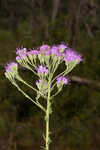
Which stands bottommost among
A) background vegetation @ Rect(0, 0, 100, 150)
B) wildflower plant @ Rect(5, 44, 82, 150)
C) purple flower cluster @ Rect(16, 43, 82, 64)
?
wildflower plant @ Rect(5, 44, 82, 150)

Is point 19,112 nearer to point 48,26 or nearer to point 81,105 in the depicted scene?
point 81,105

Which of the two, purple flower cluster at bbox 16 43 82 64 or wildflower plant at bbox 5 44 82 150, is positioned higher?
purple flower cluster at bbox 16 43 82 64

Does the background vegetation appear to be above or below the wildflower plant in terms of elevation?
above

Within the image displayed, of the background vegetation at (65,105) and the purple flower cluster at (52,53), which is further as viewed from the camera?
the background vegetation at (65,105)

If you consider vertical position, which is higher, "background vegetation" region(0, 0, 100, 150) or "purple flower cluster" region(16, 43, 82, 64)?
"background vegetation" region(0, 0, 100, 150)

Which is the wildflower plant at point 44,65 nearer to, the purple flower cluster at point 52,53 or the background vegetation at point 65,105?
the purple flower cluster at point 52,53

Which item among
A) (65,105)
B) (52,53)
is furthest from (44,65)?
(65,105)

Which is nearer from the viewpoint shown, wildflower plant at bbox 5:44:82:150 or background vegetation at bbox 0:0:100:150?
wildflower plant at bbox 5:44:82:150

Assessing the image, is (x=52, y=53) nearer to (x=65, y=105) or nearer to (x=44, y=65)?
(x=44, y=65)

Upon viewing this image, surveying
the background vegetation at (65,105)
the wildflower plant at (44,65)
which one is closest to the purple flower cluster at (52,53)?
the wildflower plant at (44,65)

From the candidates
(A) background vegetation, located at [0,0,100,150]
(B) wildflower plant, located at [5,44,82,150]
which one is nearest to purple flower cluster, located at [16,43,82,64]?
(B) wildflower plant, located at [5,44,82,150]

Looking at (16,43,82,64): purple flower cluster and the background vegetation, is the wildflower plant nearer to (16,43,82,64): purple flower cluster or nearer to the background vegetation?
(16,43,82,64): purple flower cluster

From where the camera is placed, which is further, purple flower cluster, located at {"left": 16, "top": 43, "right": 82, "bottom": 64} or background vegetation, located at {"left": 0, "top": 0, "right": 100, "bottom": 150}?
background vegetation, located at {"left": 0, "top": 0, "right": 100, "bottom": 150}

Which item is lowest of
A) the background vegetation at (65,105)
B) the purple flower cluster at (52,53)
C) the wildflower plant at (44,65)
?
the wildflower plant at (44,65)
